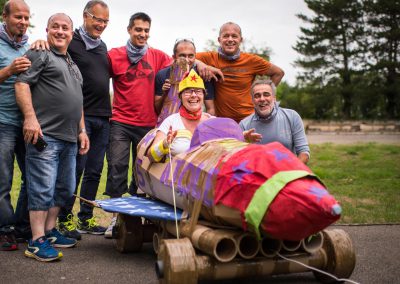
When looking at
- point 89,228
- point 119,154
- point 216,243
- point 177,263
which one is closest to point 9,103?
point 119,154

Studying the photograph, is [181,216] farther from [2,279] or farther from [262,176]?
[2,279]

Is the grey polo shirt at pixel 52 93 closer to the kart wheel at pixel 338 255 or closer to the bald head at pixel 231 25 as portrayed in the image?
the bald head at pixel 231 25

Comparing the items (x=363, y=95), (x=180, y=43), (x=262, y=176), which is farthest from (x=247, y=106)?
(x=363, y=95)

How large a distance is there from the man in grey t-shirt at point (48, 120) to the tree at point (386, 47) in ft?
125

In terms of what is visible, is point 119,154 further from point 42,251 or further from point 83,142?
point 42,251

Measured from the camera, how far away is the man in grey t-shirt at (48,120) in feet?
16.5

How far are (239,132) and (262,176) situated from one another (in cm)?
119

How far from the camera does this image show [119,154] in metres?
6.32

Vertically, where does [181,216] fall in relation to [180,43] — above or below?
below

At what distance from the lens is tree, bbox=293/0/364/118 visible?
1713 inches

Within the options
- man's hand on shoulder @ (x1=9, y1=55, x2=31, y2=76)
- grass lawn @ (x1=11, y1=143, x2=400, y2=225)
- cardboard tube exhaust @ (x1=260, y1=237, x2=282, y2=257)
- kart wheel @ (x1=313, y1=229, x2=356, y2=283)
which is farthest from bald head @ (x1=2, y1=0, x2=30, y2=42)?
kart wheel @ (x1=313, y1=229, x2=356, y2=283)

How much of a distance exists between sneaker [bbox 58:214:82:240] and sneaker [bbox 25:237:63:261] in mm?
916

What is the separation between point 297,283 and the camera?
174 inches

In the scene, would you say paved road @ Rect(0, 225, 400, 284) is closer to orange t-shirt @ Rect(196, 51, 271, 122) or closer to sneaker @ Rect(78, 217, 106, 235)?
sneaker @ Rect(78, 217, 106, 235)
